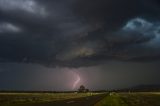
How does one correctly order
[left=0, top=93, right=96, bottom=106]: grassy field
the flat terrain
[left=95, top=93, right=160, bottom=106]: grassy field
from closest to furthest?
the flat terrain
[left=0, top=93, right=96, bottom=106]: grassy field
[left=95, top=93, right=160, bottom=106]: grassy field

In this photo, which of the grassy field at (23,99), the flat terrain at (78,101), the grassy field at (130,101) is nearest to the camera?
the flat terrain at (78,101)

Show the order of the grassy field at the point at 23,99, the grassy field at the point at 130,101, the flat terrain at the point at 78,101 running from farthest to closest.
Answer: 1. the grassy field at the point at 130,101
2. the grassy field at the point at 23,99
3. the flat terrain at the point at 78,101

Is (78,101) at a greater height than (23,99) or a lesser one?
lesser

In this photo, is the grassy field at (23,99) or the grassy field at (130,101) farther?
the grassy field at (130,101)

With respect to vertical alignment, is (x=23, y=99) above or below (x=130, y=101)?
above

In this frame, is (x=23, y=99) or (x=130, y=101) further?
(x=23, y=99)

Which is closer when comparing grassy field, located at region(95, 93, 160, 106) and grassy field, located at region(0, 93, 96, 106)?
grassy field, located at region(0, 93, 96, 106)

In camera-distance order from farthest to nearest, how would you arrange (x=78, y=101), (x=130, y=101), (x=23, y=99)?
(x=23, y=99), (x=130, y=101), (x=78, y=101)

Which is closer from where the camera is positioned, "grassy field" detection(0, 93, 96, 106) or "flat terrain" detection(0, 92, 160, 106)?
"flat terrain" detection(0, 92, 160, 106)

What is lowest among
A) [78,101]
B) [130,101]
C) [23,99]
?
[78,101]

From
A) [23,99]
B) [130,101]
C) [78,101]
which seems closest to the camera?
[78,101]

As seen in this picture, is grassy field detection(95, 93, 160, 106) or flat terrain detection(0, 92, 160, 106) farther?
grassy field detection(95, 93, 160, 106)

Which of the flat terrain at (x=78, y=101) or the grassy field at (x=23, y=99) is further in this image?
the grassy field at (x=23, y=99)

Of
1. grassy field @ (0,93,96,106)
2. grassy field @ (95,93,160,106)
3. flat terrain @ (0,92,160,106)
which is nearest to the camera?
flat terrain @ (0,92,160,106)
